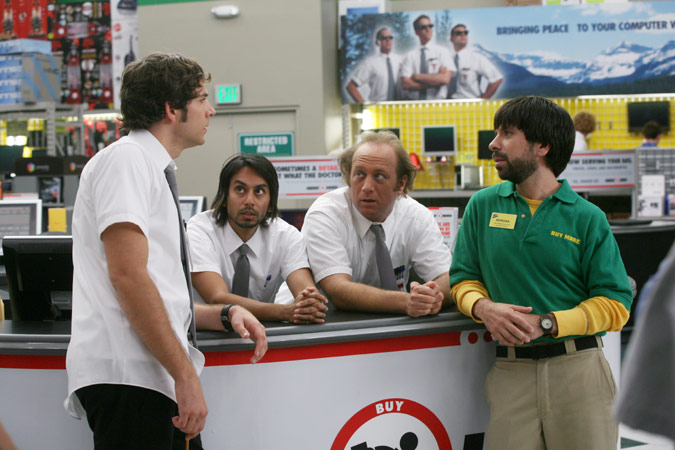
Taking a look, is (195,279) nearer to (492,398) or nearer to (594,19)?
(492,398)

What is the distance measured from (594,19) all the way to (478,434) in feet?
25.7

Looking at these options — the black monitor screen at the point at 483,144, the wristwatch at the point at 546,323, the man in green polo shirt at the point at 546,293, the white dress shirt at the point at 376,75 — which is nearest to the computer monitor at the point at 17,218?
the man in green polo shirt at the point at 546,293

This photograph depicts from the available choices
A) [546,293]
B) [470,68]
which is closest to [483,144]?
[470,68]

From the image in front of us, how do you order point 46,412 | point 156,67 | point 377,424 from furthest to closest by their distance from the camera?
point 377,424
point 46,412
point 156,67

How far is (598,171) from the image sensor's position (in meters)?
6.42

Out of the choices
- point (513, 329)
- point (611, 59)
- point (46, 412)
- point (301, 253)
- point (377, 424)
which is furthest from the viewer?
point (611, 59)

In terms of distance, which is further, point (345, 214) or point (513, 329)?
point (345, 214)

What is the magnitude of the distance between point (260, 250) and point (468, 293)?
822mm

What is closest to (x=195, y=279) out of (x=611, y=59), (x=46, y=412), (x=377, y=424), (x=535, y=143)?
(x=46, y=412)

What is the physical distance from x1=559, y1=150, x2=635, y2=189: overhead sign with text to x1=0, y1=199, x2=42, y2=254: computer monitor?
173 inches

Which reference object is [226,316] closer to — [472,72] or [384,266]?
[384,266]

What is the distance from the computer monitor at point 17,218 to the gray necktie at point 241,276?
321cm

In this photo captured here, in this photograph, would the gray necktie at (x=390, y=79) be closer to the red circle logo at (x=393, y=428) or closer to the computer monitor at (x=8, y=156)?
the computer monitor at (x=8, y=156)

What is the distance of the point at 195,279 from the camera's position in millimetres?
2383
